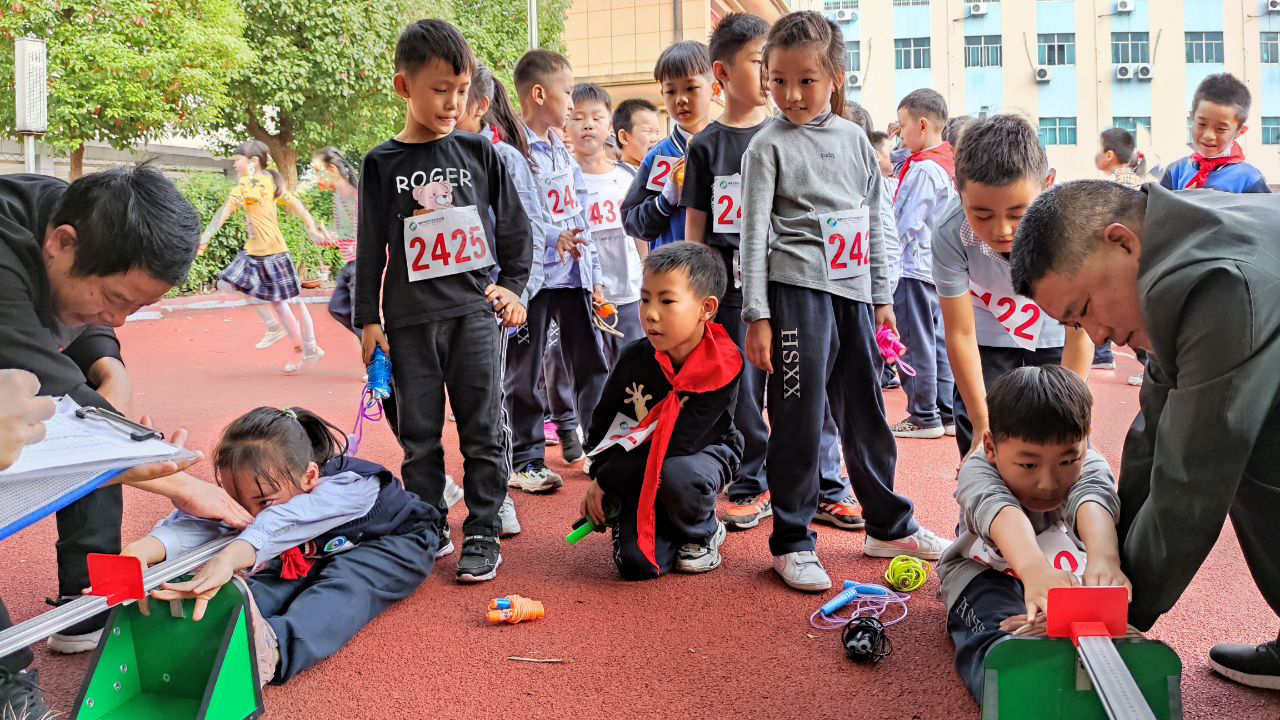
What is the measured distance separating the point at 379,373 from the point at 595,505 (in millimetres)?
837

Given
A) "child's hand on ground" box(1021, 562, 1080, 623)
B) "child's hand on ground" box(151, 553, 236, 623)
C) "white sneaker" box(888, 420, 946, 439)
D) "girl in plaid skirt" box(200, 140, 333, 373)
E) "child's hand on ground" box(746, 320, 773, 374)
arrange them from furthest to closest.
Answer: "girl in plaid skirt" box(200, 140, 333, 373) → "white sneaker" box(888, 420, 946, 439) → "child's hand on ground" box(746, 320, 773, 374) → "child's hand on ground" box(151, 553, 236, 623) → "child's hand on ground" box(1021, 562, 1080, 623)

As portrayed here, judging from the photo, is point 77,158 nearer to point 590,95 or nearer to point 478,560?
point 590,95

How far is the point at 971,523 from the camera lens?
2387 millimetres

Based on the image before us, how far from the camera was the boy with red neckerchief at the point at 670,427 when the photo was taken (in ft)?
10.6

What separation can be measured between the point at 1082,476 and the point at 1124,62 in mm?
33950

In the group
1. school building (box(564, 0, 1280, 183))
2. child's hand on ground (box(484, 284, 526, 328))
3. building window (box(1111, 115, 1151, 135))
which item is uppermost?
school building (box(564, 0, 1280, 183))

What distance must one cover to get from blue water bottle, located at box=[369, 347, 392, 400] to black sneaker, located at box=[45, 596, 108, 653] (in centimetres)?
103

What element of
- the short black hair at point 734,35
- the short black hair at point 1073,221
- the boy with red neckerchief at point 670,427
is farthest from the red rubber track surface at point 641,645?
the short black hair at point 734,35

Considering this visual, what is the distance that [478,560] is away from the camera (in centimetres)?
320

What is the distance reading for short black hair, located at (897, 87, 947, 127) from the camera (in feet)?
20.5

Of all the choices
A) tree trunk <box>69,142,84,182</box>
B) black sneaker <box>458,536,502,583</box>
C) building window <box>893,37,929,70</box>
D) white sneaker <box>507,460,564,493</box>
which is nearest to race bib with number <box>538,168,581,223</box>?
white sneaker <box>507,460,564,493</box>

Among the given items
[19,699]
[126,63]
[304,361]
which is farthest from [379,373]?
[126,63]

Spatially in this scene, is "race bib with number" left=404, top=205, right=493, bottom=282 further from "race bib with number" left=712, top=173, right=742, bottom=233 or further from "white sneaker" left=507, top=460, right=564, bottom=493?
"white sneaker" left=507, top=460, right=564, bottom=493

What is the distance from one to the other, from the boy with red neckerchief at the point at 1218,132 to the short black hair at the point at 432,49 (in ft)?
13.2
